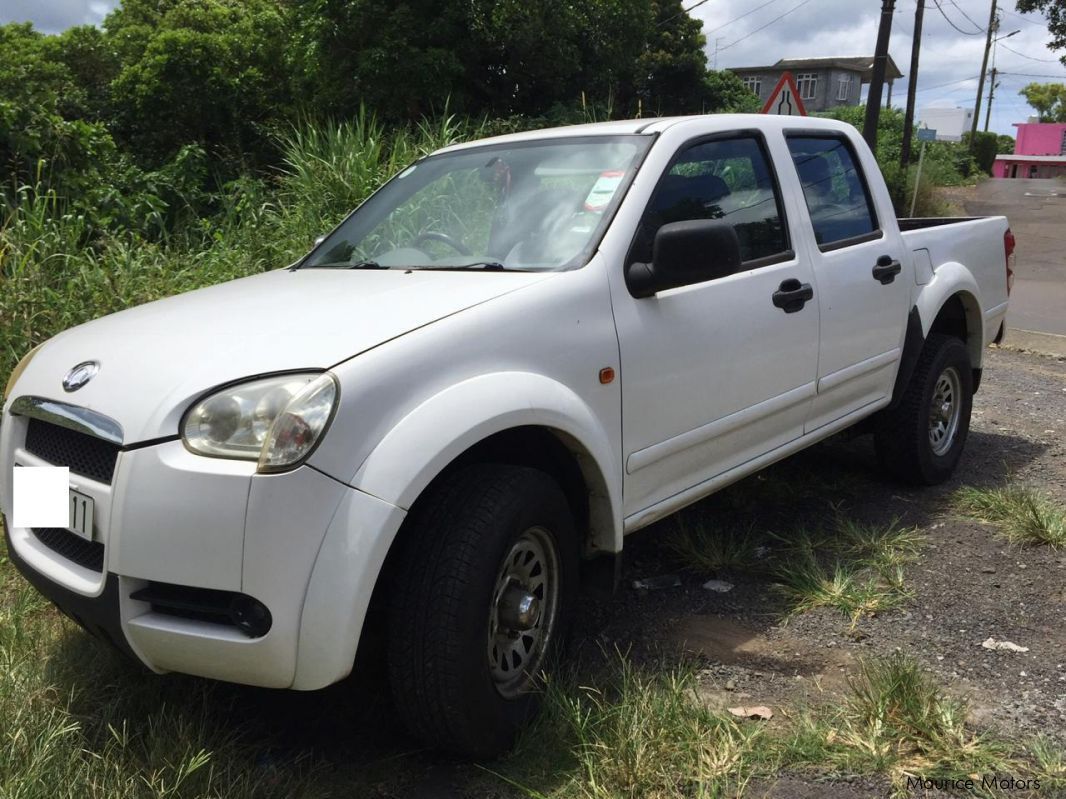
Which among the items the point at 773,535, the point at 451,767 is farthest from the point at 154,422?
the point at 773,535

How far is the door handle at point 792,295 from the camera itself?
3662 mm

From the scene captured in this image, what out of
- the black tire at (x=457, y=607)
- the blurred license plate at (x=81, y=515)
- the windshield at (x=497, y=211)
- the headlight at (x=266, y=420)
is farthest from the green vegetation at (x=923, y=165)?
the blurred license plate at (x=81, y=515)

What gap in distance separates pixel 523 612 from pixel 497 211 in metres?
1.45

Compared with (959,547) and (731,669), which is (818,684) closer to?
(731,669)

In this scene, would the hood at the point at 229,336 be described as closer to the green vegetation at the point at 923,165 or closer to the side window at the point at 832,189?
the side window at the point at 832,189

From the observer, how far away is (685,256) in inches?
117

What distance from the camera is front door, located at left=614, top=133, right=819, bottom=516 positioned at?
3.10 meters

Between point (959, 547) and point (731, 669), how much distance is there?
160cm

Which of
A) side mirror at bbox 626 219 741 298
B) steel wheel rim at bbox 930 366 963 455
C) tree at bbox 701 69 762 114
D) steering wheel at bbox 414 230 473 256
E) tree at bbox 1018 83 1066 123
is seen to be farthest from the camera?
tree at bbox 1018 83 1066 123

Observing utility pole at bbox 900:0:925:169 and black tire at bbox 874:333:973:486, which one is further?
utility pole at bbox 900:0:925:169

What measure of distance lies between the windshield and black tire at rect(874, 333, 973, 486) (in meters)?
2.20

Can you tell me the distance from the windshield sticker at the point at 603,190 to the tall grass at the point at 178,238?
347 centimetres

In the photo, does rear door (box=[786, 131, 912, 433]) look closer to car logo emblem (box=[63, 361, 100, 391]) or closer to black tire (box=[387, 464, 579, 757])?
black tire (box=[387, 464, 579, 757])

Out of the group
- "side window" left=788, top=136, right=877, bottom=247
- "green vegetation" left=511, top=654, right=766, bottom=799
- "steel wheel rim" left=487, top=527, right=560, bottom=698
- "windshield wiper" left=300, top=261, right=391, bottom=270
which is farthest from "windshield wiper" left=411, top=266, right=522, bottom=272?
"side window" left=788, top=136, right=877, bottom=247
